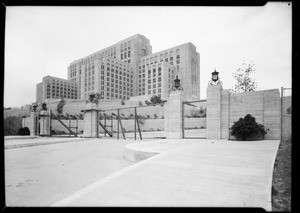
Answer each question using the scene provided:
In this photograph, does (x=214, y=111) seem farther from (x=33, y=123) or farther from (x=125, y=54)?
(x=125, y=54)

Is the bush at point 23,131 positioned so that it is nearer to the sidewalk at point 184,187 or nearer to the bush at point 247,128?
the bush at point 247,128

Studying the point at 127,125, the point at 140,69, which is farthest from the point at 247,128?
the point at 140,69

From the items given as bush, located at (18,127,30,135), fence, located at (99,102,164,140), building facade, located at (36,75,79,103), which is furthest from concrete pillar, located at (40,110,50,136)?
building facade, located at (36,75,79,103)

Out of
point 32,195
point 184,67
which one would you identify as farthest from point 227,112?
point 184,67

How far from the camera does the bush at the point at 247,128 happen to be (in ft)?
37.6

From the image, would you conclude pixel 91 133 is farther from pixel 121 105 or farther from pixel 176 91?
pixel 121 105

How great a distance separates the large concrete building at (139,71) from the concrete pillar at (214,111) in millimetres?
73732

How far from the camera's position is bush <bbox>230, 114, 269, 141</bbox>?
1146 cm

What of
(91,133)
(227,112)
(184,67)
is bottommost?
(91,133)

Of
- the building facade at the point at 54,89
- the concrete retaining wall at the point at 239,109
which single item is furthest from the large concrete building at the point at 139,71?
the concrete retaining wall at the point at 239,109

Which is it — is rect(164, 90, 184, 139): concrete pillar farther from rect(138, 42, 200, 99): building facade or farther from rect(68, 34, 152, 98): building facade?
rect(68, 34, 152, 98): building facade

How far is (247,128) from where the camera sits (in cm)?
1144

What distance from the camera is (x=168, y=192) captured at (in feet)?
10.8

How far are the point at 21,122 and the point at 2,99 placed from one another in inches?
1268
